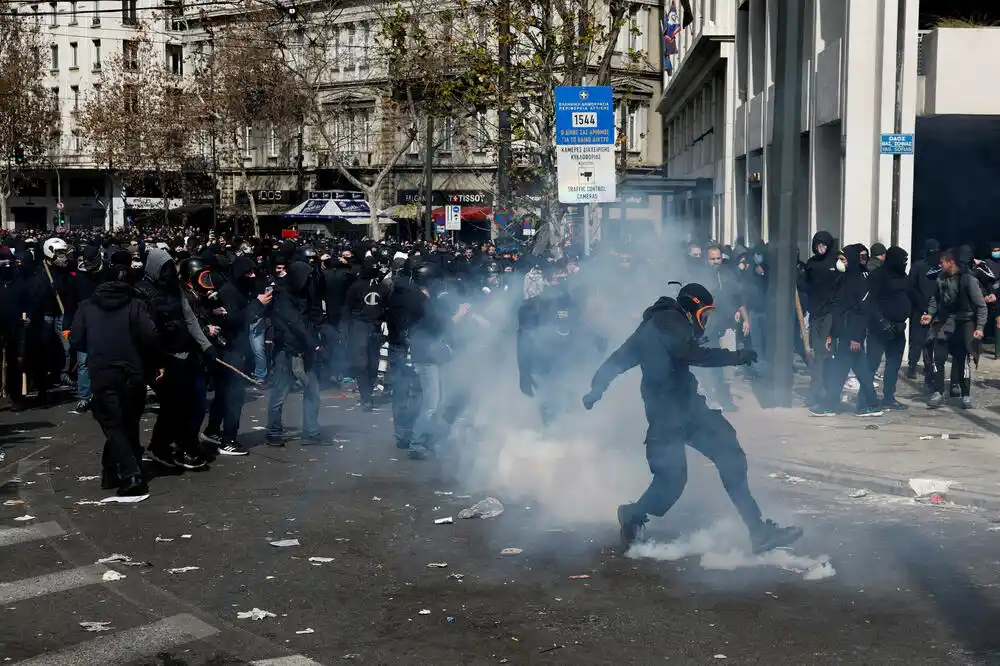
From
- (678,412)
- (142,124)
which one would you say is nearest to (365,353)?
(678,412)

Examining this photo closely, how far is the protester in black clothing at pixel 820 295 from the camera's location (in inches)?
556

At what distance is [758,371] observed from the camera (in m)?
16.6

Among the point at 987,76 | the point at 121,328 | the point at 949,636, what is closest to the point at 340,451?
the point at 121,328

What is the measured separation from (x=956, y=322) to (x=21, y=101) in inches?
2149

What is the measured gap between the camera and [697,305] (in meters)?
7.64

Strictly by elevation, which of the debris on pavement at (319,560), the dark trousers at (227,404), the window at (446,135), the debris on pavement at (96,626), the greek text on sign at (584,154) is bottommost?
the debris on pavement at (319,560)

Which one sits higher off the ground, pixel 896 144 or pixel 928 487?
pixel 896 144

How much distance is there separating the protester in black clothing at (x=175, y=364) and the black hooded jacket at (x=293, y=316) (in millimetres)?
1113

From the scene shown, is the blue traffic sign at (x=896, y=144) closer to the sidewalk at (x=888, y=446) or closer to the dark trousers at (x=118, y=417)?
the sidewalk at (x=888, y=446)

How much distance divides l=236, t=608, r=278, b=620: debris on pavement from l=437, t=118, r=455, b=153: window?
39.6 m

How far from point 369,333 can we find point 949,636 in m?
9.41

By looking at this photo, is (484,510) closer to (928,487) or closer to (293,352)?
(928,487)

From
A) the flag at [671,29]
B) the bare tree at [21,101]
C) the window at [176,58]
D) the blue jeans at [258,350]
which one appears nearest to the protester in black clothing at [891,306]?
the blue jeans at [258,350]

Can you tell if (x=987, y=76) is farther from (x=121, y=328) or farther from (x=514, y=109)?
(x=121, y=328)
